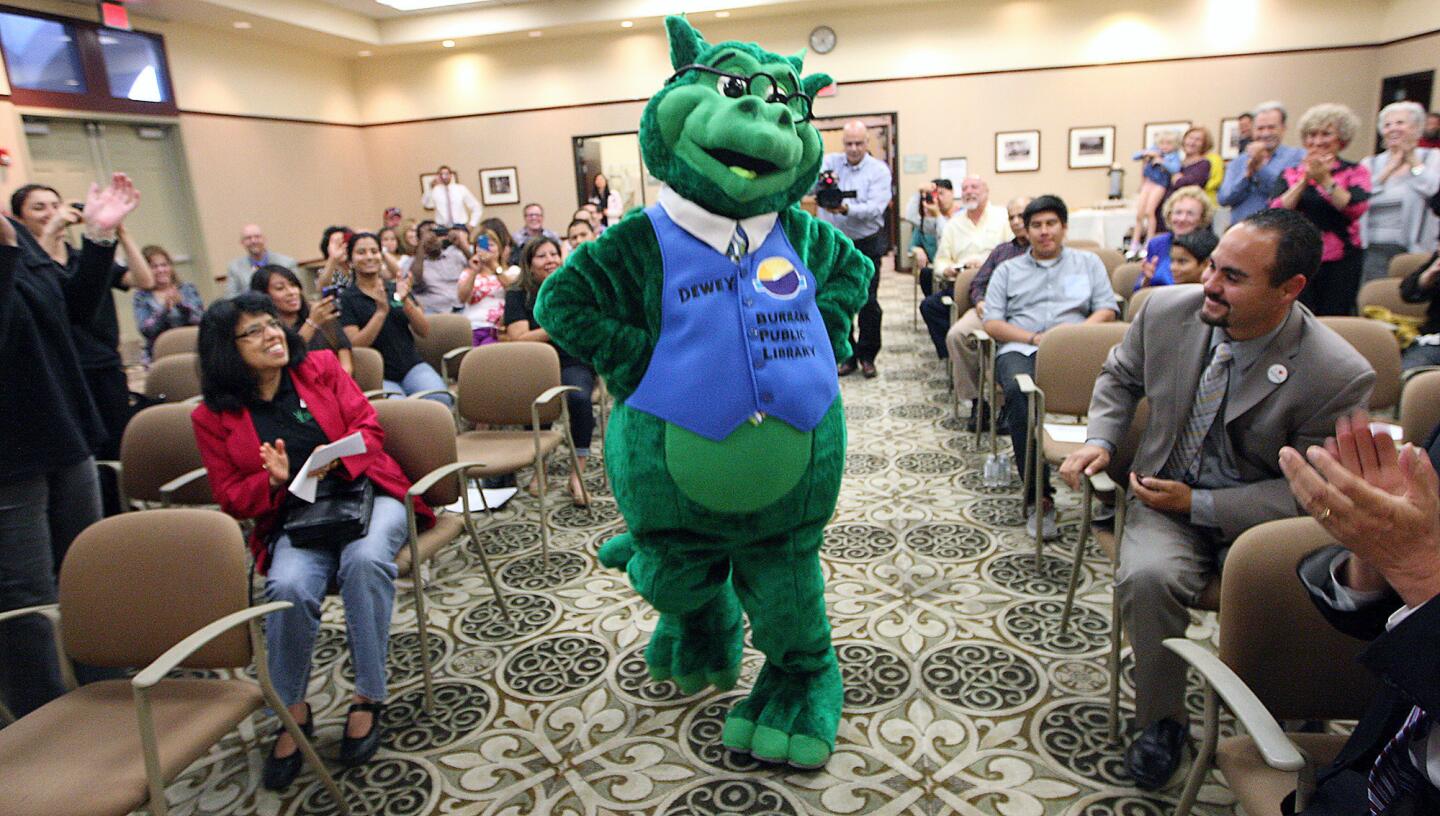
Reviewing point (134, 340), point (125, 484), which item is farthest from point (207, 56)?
point (125, 484)

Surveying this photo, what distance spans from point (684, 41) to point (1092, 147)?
37.0ft

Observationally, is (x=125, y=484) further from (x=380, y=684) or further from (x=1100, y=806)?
(x=1100, y=806)

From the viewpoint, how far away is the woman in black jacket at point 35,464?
2254mm

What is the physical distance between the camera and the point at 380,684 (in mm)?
2506

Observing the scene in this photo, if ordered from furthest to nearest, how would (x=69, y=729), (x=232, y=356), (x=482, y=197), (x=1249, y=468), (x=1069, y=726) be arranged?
(x=482, y=197) < (x=232, y=356) < (x=1069, y=726) < (x=1249, y=468) < (x=69, y=729)

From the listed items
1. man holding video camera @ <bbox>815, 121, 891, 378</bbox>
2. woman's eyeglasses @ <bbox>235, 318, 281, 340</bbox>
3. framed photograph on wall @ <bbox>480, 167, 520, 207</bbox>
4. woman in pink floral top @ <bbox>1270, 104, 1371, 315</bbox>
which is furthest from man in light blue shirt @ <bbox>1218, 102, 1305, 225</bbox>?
framed photograph on wall @ <bbox>480, 167, 520, 207</bbox>

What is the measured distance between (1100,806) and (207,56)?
473 inches

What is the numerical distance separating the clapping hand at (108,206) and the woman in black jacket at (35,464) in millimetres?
215

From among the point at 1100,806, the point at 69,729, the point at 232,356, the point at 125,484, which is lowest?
the point at 1100,806

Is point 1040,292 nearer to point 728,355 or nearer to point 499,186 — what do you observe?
point 728,355

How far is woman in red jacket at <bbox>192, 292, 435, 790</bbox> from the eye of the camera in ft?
7.85

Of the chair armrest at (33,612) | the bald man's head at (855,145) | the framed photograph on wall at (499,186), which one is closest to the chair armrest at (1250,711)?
the chair armrest at (33,612)

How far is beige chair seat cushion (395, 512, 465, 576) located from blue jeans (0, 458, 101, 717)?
923 mm

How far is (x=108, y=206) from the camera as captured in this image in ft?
8.95
